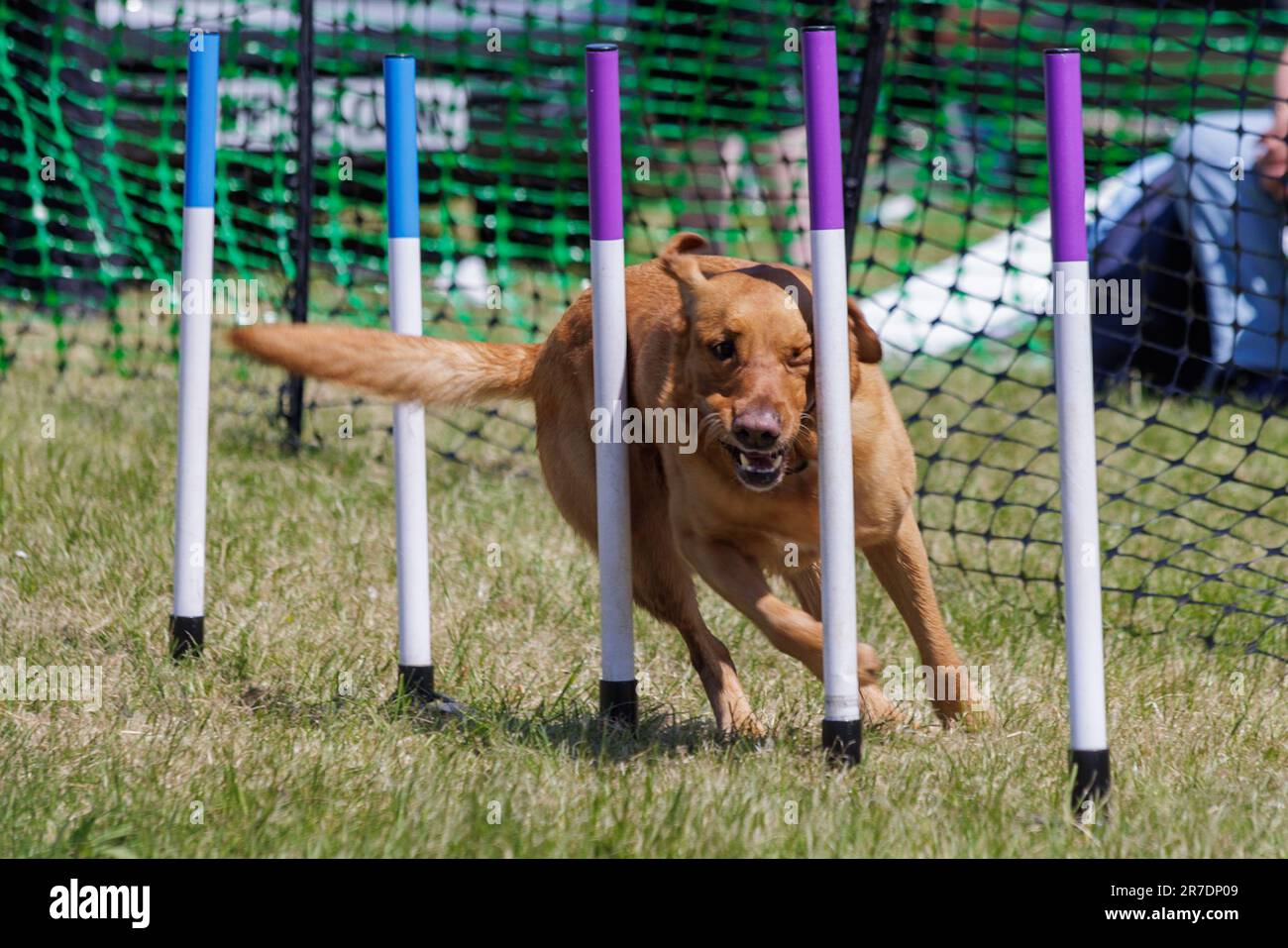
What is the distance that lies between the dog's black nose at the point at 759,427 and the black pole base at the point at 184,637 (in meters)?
1.68

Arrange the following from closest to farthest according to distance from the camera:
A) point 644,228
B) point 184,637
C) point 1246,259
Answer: point 184,637
point 1246,259
point 644,228

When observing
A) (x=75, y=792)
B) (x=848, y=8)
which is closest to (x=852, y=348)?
(x=75, y=792)

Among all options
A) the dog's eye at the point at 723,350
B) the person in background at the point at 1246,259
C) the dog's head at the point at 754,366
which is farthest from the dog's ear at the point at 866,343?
the person in background at the point at 1246,259

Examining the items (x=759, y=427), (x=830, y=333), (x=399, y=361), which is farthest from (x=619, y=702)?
(x=830, y=333)

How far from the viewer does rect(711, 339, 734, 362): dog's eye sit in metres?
3.22

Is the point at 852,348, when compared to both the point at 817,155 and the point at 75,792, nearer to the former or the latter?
the point at 817,155

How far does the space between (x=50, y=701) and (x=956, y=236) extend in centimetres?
1063

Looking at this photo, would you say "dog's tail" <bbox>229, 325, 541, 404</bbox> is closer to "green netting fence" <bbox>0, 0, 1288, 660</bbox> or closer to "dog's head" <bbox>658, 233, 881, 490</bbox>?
"dog's head" <bbox>658, 233, 881, 490</bbox>

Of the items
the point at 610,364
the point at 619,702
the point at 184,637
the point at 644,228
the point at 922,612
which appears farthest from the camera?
the point at 644,228

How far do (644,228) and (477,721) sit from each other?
14.1 ft

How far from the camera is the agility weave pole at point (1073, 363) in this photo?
108 inches

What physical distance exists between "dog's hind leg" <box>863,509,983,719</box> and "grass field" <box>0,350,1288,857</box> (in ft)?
0.35

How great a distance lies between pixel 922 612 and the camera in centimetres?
365

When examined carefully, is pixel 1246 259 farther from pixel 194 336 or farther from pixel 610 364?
pixel 194 336
